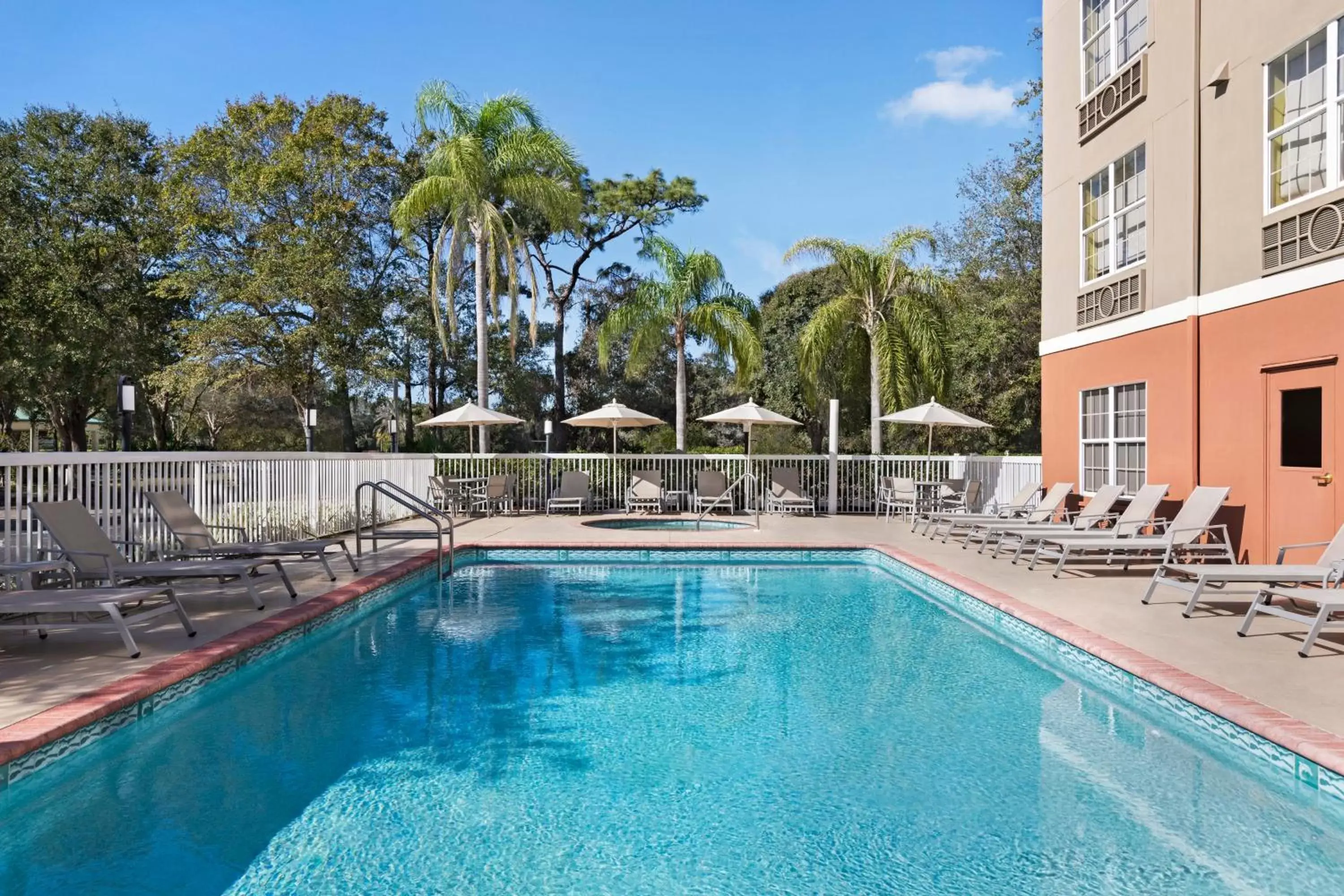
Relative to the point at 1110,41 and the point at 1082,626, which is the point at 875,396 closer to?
the point at 1110,41

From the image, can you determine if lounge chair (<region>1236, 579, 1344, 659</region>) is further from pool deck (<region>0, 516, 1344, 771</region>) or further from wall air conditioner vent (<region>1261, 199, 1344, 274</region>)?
wall air conditioner vent (<region>1261, 199, 1344, 274</region>)

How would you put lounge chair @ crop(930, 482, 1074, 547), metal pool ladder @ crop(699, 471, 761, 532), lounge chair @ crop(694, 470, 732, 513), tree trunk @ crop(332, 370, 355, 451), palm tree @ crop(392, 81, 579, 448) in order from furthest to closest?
tree trunk @ crop(332, 370, 355, 451) → palm tree @ crop(392, 81, 579, 448) → lounge chair @ crop(694, 470, 732, 513) → metal pool ladder @ crop(699, 471, 761, 532) → lounge chair @ crop(930, 482, 1074, 547)

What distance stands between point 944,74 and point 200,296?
2602cm

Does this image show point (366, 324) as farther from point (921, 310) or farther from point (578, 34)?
point (921, 310)

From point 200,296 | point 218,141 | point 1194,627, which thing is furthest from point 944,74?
point 1194,627

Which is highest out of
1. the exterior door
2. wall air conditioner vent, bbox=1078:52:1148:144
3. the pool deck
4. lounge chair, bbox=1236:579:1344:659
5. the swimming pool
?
wall air conditioner vent, bbox=1078:52:1148:144

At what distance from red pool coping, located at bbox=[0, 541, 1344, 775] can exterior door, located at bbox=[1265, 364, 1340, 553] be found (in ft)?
9.37

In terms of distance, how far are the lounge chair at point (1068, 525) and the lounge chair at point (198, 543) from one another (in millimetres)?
7584

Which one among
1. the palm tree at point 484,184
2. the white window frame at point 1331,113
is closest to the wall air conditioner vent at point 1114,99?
the white window frame at point 1331,113

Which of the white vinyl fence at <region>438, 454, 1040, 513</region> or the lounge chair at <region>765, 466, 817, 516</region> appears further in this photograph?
the white vinyl fence at <region>438, 454, 1040, 513</region>

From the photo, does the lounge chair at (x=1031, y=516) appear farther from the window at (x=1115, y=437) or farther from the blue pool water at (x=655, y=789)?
the blue pool water at (x=655, y=789)

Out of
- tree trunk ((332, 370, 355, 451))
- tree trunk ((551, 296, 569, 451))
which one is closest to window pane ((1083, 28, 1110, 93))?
tree trunk ((332, 370, 355, 451))

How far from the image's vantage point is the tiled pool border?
358 cm

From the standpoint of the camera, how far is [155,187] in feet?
78.9
